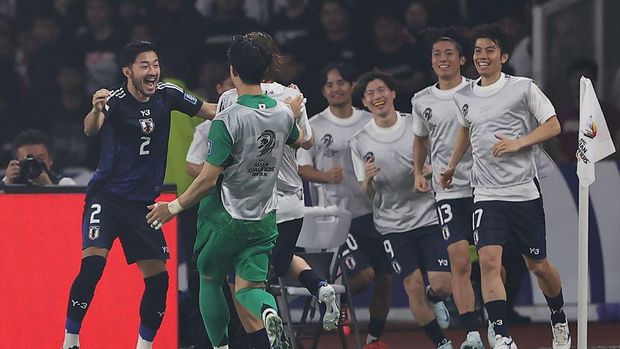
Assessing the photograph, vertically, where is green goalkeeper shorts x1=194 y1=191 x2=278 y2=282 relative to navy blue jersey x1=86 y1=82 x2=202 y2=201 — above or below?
below

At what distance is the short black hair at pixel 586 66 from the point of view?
14.5m

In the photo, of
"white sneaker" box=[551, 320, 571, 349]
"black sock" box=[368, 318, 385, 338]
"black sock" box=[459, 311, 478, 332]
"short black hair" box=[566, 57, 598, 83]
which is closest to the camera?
"white sneaker" box=[551, 320, 571, 349]

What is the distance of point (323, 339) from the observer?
545 inches

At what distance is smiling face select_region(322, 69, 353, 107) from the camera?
12.8 metres

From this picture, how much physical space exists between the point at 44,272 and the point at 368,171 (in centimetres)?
252

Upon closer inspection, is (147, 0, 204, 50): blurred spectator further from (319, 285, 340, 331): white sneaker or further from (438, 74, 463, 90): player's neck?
(319, 285, 340, 331): white sneaker

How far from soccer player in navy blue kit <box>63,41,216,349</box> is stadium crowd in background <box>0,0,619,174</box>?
12.6 ft

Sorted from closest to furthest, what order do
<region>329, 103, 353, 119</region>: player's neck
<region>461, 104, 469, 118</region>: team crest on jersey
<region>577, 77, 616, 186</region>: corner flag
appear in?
<region>577, 77, 616, 186</region>: corner flag < <region>461, 104, 469, 118</region>: team crest on jersey < <region>329, 103, 353, 119</region>: player's neck

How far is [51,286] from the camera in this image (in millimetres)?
11562

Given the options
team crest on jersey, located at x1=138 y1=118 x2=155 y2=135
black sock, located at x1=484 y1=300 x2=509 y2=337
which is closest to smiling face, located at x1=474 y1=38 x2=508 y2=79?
black sock, located at x1=484 y1=300 x2=509 y2=337

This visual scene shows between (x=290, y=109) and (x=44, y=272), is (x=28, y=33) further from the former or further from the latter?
(x=290, y=109)

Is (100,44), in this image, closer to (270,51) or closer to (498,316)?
(270,51)

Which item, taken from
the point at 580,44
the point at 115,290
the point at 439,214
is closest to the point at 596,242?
the point at 580,44

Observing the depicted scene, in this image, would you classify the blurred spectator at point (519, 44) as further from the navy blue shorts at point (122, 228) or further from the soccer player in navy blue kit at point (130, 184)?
the navy blue shorts at point (122, 228)
